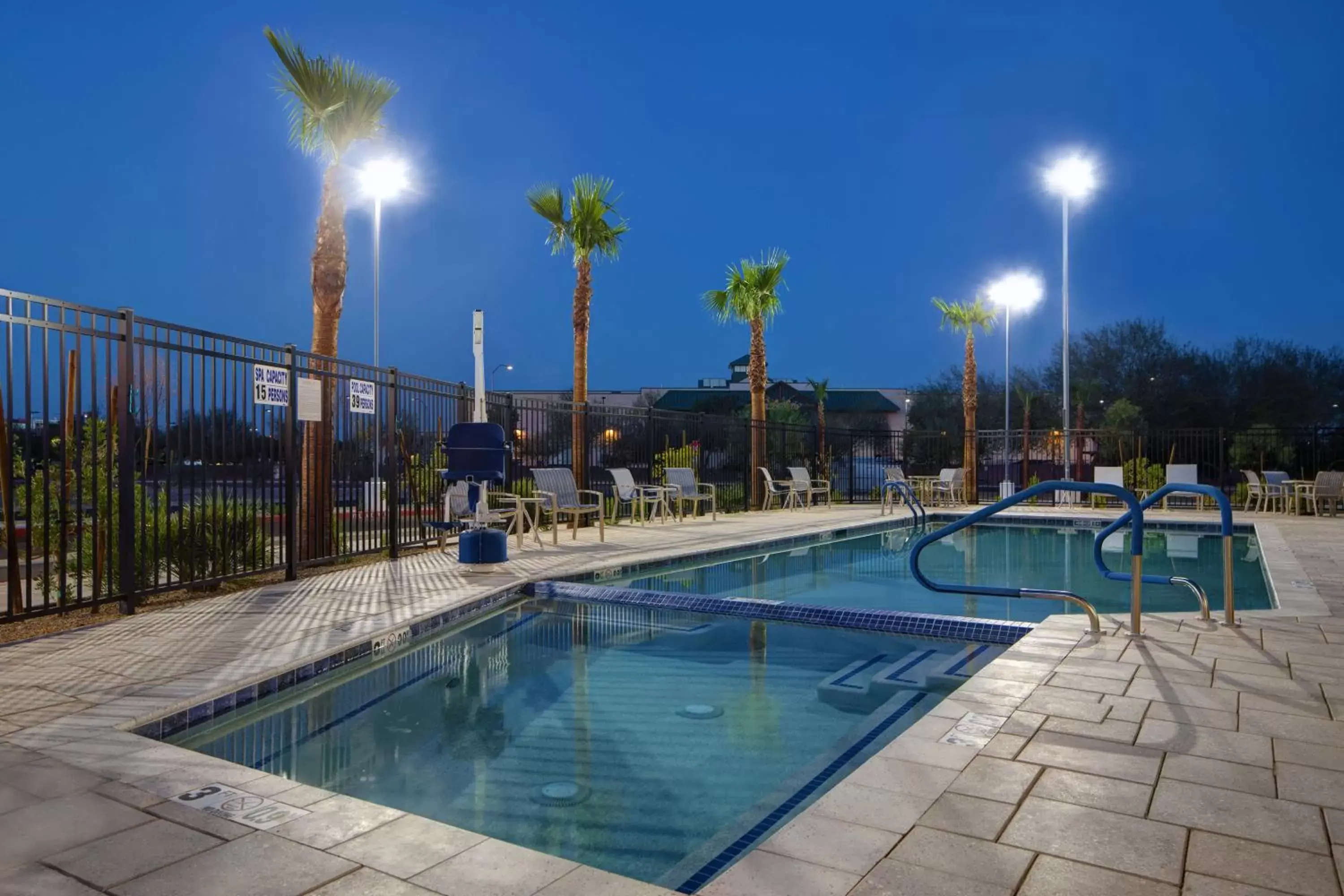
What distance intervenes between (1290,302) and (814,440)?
61524 mm

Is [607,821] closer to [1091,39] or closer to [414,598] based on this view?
[414,598]

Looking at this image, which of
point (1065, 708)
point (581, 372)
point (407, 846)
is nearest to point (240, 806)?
point (407, 846)

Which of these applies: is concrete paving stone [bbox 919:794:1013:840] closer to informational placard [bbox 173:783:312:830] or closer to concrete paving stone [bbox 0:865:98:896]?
informational placard [bbox 173:783:312:830]

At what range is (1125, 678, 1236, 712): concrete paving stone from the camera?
3074 mm

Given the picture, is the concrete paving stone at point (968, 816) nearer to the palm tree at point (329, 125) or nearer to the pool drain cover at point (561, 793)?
the pool drain cover at point (561, 793)

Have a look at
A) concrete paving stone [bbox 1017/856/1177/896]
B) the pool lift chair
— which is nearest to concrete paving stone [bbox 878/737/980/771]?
concrete paving stone [bbox 1017/856/1177/896]

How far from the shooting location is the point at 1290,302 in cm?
6544

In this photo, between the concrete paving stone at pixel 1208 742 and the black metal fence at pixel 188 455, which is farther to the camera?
the black metal fence at pixel 188 455

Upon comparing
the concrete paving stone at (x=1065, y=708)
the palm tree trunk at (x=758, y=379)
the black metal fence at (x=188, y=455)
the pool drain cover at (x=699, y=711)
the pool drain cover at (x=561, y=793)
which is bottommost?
the pool drain cover at (x=699, y=711)

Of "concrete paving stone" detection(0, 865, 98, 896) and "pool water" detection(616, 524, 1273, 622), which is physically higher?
"concrete paving stone" detection(0, 865, 98, 896)

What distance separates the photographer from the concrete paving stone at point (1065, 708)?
2.95 metres

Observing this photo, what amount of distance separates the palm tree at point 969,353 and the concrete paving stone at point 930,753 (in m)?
17.4

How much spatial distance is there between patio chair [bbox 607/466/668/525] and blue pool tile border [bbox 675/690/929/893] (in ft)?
26.7

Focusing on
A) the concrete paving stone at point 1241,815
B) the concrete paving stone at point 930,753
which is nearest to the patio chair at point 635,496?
the concrete paving stone at point 930,753
